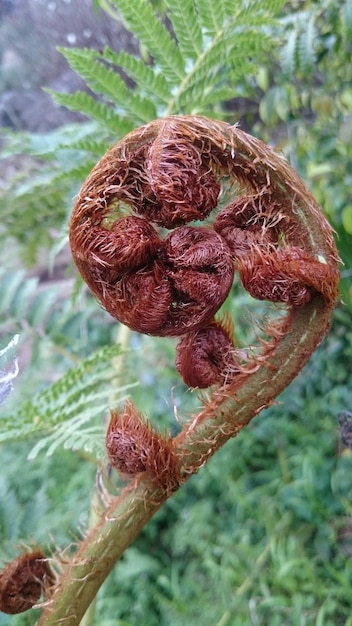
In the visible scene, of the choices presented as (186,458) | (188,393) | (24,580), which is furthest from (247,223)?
(188,393)

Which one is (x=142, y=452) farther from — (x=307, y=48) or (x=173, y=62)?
(x=307, y=48)

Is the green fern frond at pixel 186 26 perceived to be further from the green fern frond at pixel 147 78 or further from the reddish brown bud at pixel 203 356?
the reddish brown bud at pixel 203 356

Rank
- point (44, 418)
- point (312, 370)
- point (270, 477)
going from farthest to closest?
point (312, 370) < point (270, 477) < point (44, 418)

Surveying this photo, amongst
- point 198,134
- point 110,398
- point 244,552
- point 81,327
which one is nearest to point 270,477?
point 244,552

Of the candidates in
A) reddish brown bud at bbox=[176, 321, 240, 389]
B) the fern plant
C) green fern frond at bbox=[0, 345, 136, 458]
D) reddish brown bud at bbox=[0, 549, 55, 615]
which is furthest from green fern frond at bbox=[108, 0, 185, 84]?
reddish brown bud at bbox=[0, 549, 55, 615]

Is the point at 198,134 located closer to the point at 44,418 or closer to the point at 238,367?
the point at 238,367

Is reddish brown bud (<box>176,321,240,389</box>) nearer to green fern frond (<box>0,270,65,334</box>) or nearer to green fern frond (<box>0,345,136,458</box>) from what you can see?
green fern frond (<box>0,345,136,458</box>)
